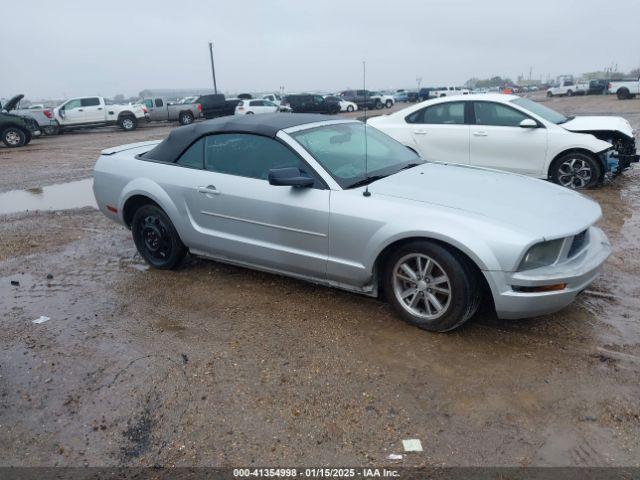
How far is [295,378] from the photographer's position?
3.14 meters

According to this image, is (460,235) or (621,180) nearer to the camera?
(460,235)

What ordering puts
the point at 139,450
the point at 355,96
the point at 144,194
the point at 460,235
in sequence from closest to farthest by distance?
the point at 139,450
the point at 460,235
the point at 144,194
the point at 355,96

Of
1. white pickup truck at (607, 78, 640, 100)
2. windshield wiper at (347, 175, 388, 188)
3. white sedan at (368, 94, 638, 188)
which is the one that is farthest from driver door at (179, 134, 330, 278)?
white pickup truck at (607, 78, 640, 100)

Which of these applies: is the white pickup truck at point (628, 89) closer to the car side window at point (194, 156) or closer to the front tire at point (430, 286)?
the car side window at point (194, 156)

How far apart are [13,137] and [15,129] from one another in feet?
1.12

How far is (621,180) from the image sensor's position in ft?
27.1

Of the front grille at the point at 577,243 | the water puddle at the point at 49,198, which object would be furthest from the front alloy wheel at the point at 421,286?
the water puddle at the point at 49,198

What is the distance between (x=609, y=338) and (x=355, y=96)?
4134 centimetres

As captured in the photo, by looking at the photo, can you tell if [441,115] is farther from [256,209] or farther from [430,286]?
[430,286]

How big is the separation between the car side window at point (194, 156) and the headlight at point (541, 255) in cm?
290

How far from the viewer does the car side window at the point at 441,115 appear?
26.0 feet

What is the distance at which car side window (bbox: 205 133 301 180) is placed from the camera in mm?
4102

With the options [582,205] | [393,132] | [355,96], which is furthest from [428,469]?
[355,96]

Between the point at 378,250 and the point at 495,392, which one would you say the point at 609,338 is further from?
the point at 378,250
